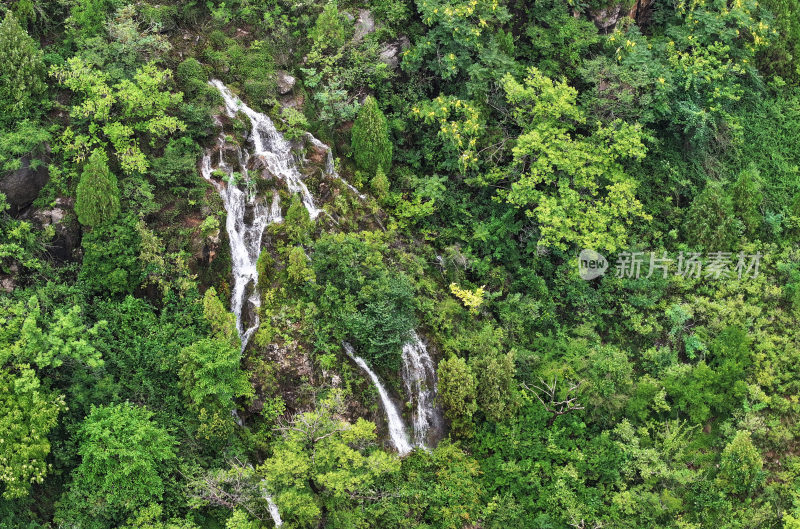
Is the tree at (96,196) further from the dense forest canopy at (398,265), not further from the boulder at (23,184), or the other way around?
the boulder at (23,184)

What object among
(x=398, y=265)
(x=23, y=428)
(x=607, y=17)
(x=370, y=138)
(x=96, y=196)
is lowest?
(x=398, y=265)

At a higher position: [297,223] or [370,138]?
[370,138]

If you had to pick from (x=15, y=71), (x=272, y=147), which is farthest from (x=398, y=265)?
(x=15, y=71)

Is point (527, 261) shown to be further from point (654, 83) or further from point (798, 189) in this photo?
point (798, 189)

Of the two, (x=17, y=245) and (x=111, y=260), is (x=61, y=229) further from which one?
(x=111, y=260)

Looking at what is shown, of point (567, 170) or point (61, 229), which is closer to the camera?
point (61, 229)

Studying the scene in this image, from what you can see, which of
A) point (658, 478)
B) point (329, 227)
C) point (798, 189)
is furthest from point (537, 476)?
point (798, 189)

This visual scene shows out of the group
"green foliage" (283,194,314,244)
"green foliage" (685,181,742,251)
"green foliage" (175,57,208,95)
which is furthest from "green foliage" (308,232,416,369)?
"green foliage" (685,181,742,251)
